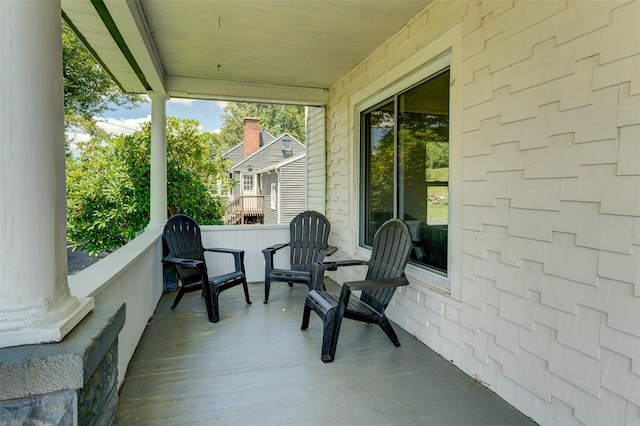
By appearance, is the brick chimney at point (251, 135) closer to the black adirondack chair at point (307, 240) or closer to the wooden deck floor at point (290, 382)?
the black adirondack chair at point (307, 240)

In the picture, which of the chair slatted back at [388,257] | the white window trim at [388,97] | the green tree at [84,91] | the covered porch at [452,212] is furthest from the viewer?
the green tree at [84,91]

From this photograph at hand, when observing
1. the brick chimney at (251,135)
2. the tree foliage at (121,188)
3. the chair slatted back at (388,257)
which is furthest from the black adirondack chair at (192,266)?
the brick chimney at (251,135)

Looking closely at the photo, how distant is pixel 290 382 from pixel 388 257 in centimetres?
132

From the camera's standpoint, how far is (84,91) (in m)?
9.59

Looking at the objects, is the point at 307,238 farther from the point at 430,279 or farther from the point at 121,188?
the point at 121,188

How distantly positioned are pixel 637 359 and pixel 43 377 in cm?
216

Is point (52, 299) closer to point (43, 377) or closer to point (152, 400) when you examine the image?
point (43, 377)

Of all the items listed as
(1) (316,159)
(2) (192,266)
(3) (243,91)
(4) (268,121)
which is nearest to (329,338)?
(2) (192,266)

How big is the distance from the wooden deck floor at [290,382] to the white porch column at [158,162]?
1.60m

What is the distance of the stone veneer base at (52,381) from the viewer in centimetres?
91

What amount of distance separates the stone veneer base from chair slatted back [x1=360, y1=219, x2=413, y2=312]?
7.24 feet

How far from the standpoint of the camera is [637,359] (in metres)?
1.48

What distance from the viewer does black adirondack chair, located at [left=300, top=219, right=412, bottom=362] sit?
271 centimetres

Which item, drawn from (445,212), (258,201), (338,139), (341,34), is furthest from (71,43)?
(445,212)
